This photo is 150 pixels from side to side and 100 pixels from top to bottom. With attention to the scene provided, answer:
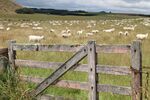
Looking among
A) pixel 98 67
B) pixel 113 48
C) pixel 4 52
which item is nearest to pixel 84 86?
pixel 98 67

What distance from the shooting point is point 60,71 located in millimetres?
8734

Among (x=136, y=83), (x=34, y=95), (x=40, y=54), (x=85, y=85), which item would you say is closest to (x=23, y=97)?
(x=34, y=95)

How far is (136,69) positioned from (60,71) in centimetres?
192

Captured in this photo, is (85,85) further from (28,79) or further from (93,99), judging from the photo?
(28,79)

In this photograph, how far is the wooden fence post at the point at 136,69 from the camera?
7.44 metres

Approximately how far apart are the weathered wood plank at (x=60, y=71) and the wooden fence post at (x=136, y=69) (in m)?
1.18

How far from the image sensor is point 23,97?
876 centimetres

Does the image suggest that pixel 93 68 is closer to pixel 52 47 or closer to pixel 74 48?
pixel 74 48

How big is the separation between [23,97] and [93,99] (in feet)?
5.19

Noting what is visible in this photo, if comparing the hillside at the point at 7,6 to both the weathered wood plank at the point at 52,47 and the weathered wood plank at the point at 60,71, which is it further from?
the weathered wood plank at the point at 60,71

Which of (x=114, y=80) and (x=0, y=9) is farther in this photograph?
(x=0, y=9)

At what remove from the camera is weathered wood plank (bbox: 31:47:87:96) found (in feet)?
27.3

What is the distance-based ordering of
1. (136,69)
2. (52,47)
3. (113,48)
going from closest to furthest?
1. (136,69)
2. (113,48)
3. (52,47)

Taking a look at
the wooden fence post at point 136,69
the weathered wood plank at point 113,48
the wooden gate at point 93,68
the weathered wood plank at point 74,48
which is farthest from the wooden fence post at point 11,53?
the wooden fence post at point 136,69
